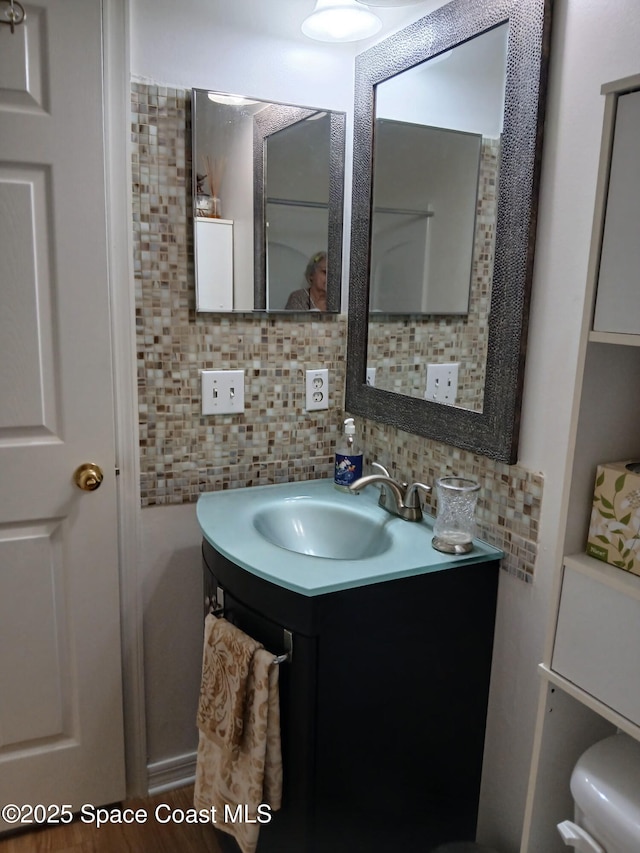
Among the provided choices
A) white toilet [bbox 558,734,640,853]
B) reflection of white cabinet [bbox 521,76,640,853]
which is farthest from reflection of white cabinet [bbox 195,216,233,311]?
white toilet [bbox 558,734,640,853]

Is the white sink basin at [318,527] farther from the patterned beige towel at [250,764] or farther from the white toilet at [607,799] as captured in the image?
the white toilet at [607,799]

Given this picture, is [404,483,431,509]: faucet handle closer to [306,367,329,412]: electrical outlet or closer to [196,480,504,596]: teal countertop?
[196,480,504,596]: teal countertop

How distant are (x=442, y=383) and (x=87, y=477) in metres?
0.92

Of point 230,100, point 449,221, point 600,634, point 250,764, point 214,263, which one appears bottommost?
point 250,764

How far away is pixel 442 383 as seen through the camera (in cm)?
161

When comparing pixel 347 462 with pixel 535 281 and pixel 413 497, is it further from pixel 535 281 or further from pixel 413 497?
pixel 535 281

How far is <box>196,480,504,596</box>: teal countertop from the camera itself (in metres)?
1.33

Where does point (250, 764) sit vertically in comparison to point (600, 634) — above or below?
below

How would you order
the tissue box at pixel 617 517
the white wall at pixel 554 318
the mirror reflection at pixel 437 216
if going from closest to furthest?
the tissue box at pixel 617 517 < the white wall at pixel 554 318 < the mirror reflection at pixel 437 216

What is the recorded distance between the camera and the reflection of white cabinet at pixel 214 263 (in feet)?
5.63

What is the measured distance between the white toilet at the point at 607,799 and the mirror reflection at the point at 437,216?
2.36 feet

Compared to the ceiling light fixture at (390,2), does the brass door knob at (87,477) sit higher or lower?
lower

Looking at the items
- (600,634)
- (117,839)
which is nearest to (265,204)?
(600,634)

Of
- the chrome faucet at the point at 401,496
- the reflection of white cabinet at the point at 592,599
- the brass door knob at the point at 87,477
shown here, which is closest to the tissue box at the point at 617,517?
the reflection of white cabinet at the point at 592,599
